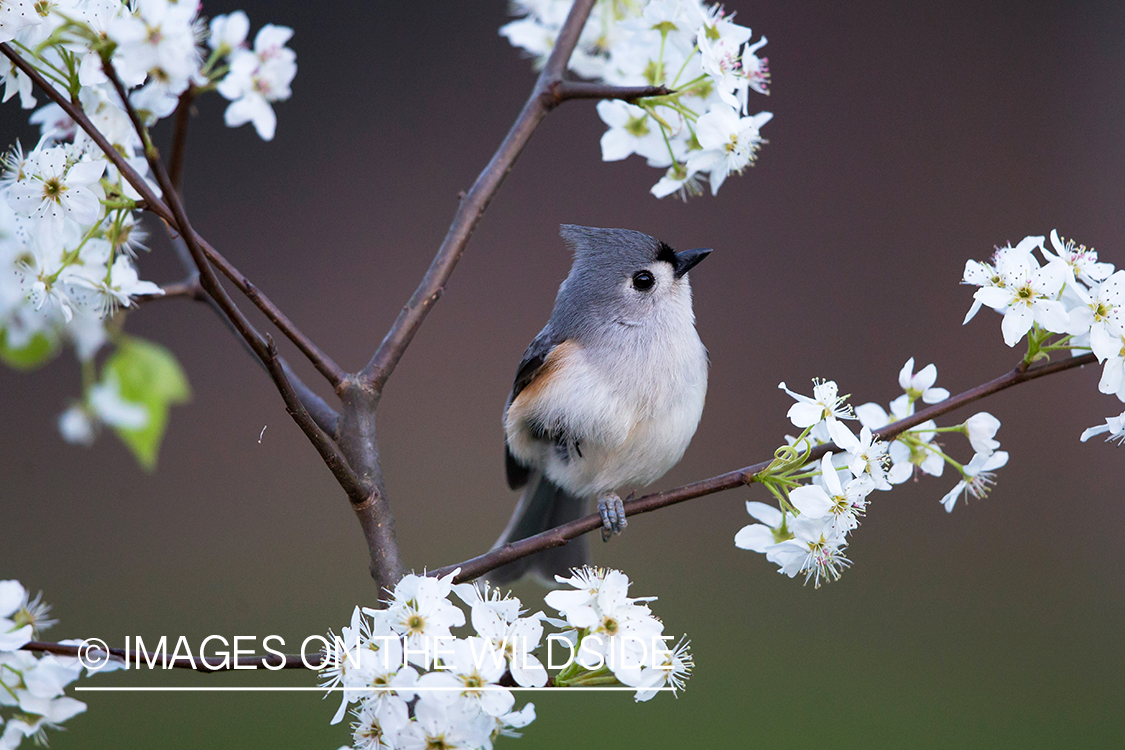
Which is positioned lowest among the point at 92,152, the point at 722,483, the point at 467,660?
the point at 467,660

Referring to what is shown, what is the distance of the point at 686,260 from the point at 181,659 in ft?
2.29

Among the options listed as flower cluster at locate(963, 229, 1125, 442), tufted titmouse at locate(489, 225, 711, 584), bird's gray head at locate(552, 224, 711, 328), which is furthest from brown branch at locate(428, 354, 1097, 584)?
bird's gray head at locate(552, 224, 711, 328)

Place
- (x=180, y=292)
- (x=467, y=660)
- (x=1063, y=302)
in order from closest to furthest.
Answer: (x=467, y=660), (x=1063, y=302), (x=180, y=292)

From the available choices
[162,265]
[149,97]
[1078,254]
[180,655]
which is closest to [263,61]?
[149,97]

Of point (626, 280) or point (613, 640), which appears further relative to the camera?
point (626, 280)

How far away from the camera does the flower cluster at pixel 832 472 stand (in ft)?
2.25

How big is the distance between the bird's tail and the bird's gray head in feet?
0.80

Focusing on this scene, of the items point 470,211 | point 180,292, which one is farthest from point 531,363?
point 180,292

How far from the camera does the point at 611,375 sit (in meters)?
1.09

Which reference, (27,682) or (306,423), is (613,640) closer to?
(306,423)

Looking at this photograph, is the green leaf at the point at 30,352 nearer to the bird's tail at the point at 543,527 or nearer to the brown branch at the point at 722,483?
the brown branch at the point at 722,483

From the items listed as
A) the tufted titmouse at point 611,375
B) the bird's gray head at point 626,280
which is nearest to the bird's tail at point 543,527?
the tufted titmouse at point 611,375

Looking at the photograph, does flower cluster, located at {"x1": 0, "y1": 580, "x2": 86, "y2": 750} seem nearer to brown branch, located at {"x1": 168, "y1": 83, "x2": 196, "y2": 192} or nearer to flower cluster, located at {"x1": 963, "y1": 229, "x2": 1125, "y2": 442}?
brown branch, located at {"x1": 168, "y1": 83, "x2": 196, "y2": 192}

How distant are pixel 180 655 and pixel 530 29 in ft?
2.62
